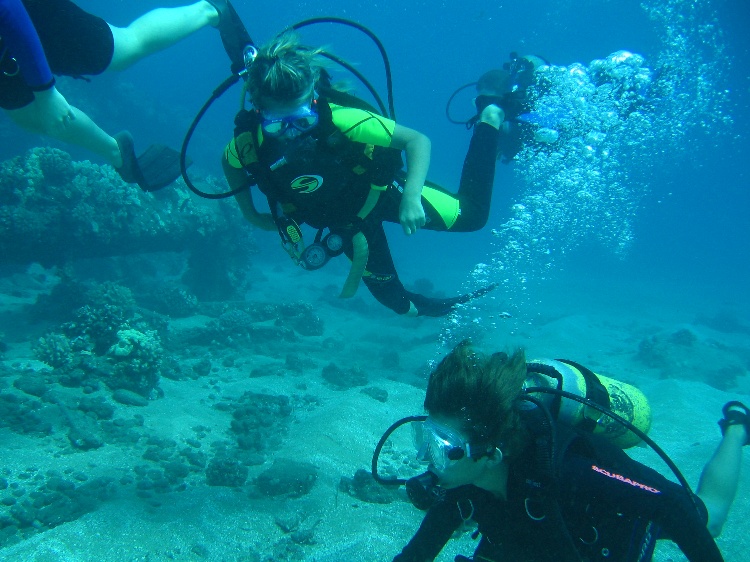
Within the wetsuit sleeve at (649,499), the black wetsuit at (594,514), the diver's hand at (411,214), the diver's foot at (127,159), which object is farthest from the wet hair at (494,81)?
the wetsuit sleeve at (649,499)

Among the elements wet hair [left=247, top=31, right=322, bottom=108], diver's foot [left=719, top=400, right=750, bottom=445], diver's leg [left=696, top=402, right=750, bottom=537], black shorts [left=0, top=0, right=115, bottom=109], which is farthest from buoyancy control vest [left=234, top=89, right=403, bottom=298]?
diver's foot [left=719, top=400, right=750, bottom=445]

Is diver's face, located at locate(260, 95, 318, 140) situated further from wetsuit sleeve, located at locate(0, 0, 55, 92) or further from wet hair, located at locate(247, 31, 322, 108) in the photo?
wetsuit sleeve, located at locate(0, 0, 55, 92)

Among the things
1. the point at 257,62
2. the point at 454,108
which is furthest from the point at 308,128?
the point at 454,108

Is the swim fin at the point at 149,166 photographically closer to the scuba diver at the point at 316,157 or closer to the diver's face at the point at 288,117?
the scuba diver at the point at 316,157

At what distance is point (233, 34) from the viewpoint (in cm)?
394

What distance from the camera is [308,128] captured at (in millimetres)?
3611

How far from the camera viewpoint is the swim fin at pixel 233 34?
3.90m

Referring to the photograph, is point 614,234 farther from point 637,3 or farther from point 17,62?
point 17,62

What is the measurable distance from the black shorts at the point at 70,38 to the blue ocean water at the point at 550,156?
150 centimetres

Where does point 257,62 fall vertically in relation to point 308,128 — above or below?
above

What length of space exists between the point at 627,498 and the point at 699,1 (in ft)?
92.5

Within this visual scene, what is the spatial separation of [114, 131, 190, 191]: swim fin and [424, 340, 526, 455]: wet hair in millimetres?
3783

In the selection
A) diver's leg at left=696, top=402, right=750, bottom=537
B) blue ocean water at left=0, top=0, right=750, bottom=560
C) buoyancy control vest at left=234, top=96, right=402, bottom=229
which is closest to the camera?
diver's leg at left=696, top=402, right=750, bottom=537

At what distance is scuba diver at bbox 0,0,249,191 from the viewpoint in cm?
255
